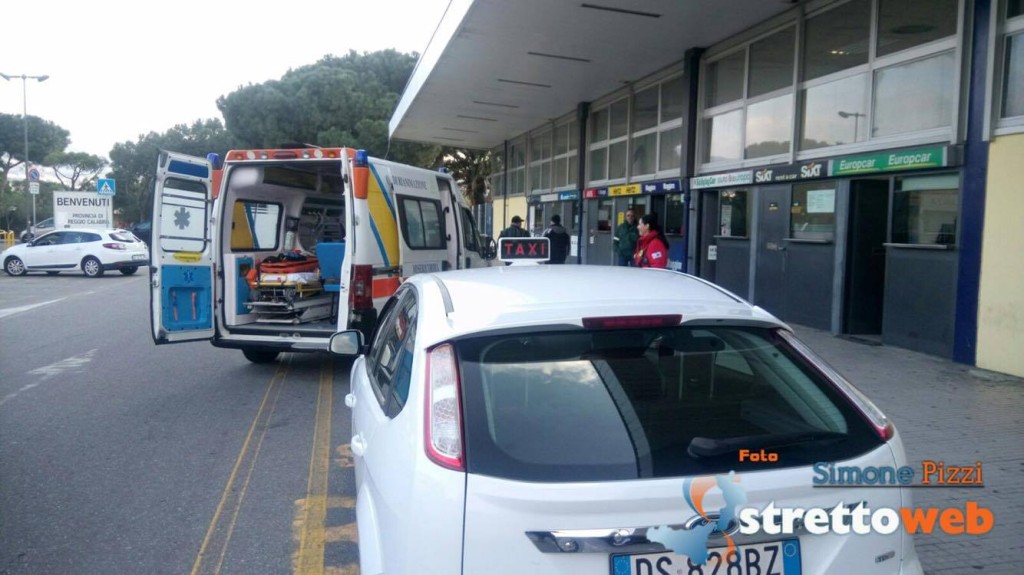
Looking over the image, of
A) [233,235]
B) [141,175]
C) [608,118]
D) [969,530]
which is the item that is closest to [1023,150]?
[969,530]

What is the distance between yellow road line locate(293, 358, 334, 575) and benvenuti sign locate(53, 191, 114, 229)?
29.6m

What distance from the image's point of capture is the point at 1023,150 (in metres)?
7.73

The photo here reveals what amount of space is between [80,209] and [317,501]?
32505mm

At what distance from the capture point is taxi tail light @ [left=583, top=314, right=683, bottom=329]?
7.97 ft

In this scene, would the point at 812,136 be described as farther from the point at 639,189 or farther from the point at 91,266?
the point at 91,266

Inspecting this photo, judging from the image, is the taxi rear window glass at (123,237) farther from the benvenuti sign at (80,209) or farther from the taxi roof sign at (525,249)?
the taxi roof sign at (525,249)

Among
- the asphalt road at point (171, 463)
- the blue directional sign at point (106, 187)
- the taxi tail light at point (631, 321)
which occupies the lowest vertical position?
the asphalt road at point (171, 463)

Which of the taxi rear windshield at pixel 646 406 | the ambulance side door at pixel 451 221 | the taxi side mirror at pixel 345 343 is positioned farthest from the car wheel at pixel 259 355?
the taxi rear windshield at pixel 646 406

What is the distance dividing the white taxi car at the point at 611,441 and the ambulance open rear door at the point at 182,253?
6.13 metres

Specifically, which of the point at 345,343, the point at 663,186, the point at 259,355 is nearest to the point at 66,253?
the point at 259,355

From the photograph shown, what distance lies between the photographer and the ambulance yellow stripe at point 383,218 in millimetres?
8211

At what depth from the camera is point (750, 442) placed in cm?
225

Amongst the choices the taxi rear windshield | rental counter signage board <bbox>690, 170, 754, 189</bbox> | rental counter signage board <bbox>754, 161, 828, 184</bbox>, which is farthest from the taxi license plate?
rental counter signage board <bbox>690, 170, 754, 189</bbox>

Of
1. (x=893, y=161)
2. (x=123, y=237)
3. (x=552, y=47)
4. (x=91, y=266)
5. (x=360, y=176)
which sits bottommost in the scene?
(x=91, y=266)
